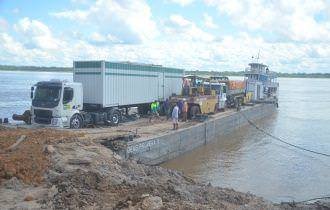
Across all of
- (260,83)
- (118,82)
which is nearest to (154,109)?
(118,82)

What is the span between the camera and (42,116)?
20469 mm

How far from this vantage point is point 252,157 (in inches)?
976

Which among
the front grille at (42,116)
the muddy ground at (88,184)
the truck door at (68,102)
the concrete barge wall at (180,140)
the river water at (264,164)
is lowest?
the river water at (264,164)

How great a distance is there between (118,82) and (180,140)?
4242 mm

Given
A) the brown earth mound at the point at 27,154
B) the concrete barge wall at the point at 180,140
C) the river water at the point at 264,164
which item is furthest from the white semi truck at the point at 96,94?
the concrete barge wall at the point at 180,140

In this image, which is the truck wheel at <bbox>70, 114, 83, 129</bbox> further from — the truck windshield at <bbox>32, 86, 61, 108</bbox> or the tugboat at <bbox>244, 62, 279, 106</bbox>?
the tugboat at <bbox>244, 62, 279, 106</bbox>

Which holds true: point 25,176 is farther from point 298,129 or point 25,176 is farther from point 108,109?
point 298,129

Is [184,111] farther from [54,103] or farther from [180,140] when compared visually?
[54,103]

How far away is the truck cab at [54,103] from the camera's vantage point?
2012cm

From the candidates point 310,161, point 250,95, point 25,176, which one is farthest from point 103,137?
point 250,95

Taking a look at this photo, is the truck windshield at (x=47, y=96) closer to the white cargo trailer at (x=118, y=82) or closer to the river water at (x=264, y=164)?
the river water at (x=264, y=164)

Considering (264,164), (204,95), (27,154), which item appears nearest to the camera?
(27,154)

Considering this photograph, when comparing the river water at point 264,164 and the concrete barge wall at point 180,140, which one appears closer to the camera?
the river water at point 264,164

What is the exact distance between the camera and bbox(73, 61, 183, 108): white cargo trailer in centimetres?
2266
